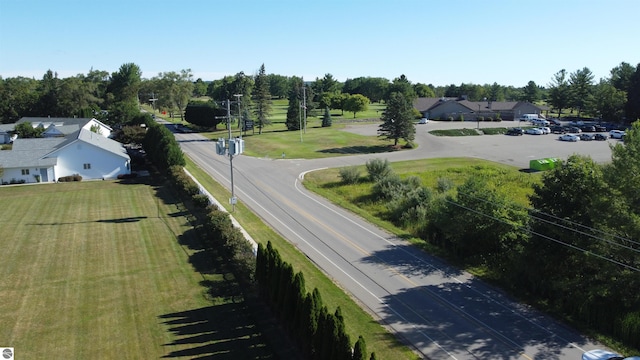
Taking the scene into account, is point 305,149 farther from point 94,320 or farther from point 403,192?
point 94,320

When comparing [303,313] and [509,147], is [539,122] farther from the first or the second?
[303,313]

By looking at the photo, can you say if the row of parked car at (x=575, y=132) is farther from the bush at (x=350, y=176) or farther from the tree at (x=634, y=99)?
the bush at (x=350, y=176)

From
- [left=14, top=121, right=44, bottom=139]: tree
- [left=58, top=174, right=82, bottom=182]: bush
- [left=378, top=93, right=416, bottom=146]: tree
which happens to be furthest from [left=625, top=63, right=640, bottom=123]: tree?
[left=14, top=121, right=44, bottom=139]: tree

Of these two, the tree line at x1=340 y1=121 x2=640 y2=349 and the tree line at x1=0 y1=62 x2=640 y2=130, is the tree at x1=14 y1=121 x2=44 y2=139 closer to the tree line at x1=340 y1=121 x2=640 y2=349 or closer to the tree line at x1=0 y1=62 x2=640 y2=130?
the tree line at x1=0 y1=62 x2=640 y2=130

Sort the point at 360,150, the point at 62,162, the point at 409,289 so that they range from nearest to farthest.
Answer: the point at 409,289 < the point at 62,162 < the point at 360,150

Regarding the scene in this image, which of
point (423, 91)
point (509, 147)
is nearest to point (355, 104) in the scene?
point (423, 91)

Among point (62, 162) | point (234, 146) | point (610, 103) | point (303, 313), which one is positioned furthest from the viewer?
point (610, 103)

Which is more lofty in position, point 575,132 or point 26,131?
point 26,131
